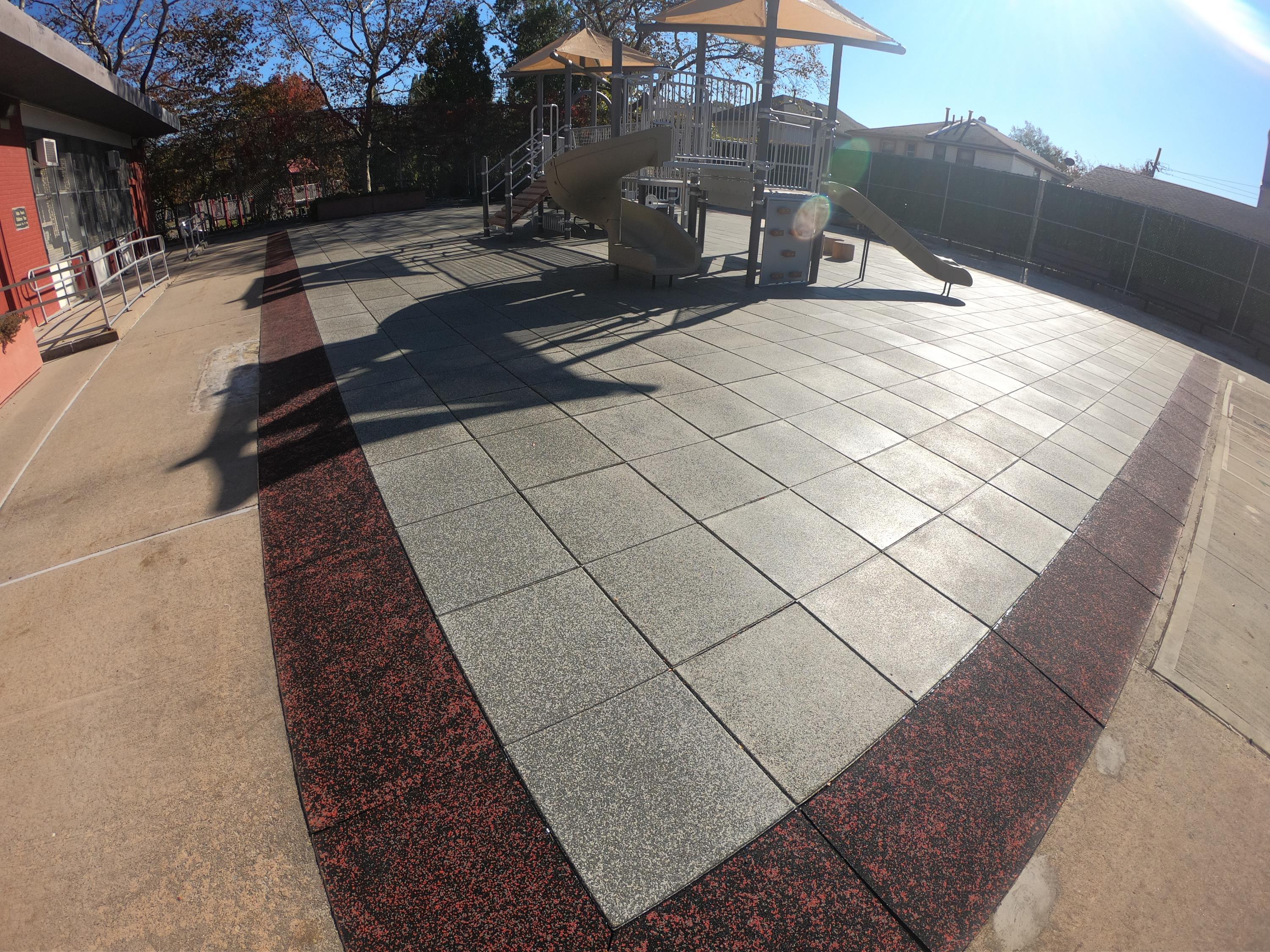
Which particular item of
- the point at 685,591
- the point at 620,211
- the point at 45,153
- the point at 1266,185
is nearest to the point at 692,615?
the point at 685,591

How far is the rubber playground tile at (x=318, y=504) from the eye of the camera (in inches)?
169

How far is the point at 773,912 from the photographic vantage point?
2.37m

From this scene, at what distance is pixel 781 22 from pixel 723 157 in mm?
2126

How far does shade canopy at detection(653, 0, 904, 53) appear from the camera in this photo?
1081 cm

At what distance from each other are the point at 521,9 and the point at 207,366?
91.3 feet

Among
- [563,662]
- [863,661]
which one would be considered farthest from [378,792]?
[863,661]

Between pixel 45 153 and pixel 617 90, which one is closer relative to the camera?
pixel 45 153

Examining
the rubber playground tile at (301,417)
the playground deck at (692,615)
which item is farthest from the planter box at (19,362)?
the rubber playground tile at (301,417)

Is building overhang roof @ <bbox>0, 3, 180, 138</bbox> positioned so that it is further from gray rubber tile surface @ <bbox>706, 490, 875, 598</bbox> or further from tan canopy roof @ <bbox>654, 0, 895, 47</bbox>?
gray rubber tile surface @ <bbox>706, 490, 875, 598</bbox>

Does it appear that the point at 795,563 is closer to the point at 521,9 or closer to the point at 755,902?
the point at 755,902

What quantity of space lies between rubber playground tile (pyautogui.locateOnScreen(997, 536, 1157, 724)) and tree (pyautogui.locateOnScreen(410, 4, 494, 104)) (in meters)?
28.2

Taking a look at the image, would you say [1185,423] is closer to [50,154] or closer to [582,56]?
[582,56]

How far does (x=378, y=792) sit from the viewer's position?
2.75 metres

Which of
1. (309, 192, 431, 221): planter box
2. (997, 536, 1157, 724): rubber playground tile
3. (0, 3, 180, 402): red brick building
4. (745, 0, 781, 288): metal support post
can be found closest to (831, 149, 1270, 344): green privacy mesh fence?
(745, 0, 781, 288): metal support post
